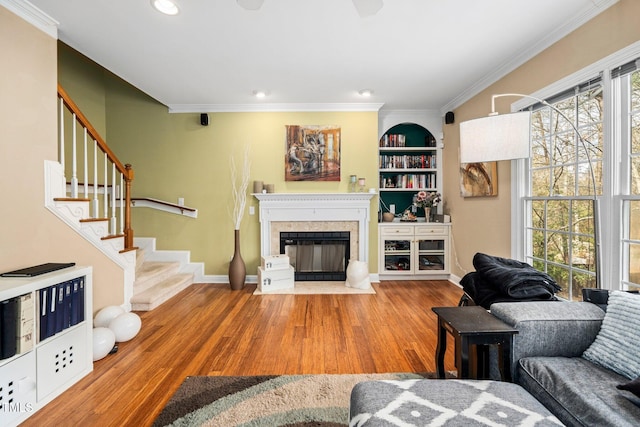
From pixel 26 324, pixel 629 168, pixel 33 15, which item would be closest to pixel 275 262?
pixel 26 324

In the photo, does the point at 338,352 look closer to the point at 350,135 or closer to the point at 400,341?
the point at 400,341

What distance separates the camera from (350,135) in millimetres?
4621

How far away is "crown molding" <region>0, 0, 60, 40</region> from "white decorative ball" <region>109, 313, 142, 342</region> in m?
2.34

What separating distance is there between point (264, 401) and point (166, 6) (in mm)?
2734

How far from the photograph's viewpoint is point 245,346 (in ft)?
8.43

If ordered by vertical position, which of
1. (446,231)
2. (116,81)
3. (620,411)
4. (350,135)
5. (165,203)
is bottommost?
(620,411)

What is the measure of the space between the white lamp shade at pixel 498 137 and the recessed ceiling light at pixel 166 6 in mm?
2193

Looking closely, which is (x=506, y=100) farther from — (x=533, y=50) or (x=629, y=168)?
(x=629, y=168)

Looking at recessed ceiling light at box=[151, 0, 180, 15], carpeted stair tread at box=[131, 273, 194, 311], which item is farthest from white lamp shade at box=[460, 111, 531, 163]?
carpeted stair tread at box=[131, 273, 194, 311]

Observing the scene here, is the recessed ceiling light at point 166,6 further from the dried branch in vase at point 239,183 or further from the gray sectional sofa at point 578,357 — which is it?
the gray sectional sofa at point 578,357

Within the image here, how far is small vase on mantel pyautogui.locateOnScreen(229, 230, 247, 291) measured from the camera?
14.0 feet

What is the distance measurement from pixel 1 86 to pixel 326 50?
243 cm

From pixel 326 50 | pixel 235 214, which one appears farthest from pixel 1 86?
pixel 235 214

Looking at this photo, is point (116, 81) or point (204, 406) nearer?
point (204, 406)
